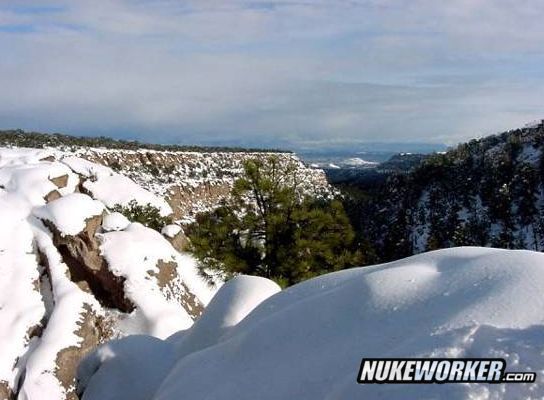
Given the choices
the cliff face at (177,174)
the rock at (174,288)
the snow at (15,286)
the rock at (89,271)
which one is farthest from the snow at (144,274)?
the cliff face at (177,174)

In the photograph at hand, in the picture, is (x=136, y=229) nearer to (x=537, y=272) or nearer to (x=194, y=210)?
(x=537, y=272)

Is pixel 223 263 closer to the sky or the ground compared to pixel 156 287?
closer to the sky

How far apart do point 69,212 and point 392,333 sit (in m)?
15.9

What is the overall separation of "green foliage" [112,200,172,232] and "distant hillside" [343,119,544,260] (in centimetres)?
5161

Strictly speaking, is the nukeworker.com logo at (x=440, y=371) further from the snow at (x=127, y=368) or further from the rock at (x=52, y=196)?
the rock at (x=52, y=196)

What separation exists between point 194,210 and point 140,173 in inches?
412

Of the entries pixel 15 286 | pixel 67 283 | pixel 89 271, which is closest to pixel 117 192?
pixel 89 271

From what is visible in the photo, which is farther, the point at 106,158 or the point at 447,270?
the point at 106,158

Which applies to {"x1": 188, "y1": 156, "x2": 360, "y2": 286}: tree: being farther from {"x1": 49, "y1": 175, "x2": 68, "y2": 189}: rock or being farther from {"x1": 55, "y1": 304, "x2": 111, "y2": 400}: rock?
{"x1": 49, "y1": 175, "x2": 68, "y2": 189}: rock

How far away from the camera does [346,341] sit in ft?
17.6

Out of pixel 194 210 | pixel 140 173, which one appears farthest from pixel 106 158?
pixel 194 210

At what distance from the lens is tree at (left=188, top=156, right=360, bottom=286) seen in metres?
16.6

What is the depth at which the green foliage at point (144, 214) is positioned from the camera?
25.4m

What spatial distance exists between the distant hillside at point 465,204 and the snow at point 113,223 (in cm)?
5782
